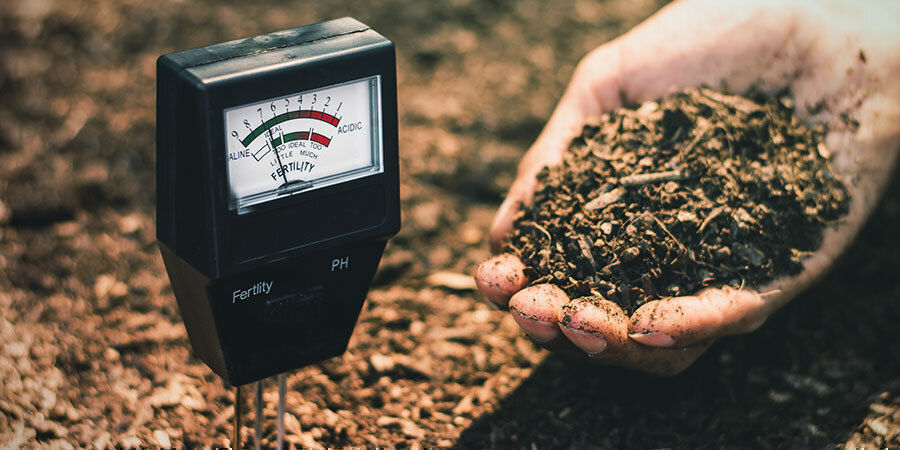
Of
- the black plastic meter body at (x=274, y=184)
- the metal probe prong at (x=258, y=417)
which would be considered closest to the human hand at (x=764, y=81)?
the black plastic meter body at (x=274, y=184)

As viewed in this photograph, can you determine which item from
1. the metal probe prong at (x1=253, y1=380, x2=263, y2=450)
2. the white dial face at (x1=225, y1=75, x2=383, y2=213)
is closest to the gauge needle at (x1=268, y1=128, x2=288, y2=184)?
the white dial face at (x1=225, y1=75, x2=383, y2=213)

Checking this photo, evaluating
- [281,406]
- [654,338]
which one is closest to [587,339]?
[654,338]

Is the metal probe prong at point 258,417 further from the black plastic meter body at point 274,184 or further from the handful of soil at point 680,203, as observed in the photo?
the handful of soil at point 680,203

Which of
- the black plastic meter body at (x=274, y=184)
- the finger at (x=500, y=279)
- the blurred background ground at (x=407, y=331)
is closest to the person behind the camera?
the black plastic meter body at (x=274, y=184)

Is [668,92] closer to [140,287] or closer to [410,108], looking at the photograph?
[410,108]

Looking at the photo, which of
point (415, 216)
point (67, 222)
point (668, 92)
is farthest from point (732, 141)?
Answer: point (67, 222)

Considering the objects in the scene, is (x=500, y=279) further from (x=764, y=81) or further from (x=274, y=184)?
(x=764, y=81)

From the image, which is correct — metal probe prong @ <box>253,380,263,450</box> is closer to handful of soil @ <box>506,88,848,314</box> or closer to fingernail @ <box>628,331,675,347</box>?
handful of soil @ <box>506,88,848,314</box>

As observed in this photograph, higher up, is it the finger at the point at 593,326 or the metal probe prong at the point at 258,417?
the finger at the point at 593,326
